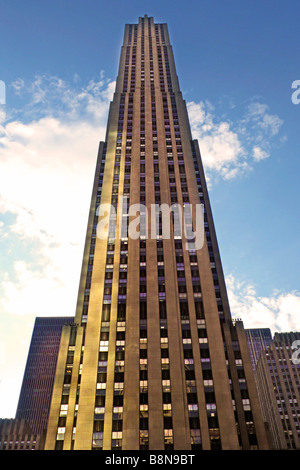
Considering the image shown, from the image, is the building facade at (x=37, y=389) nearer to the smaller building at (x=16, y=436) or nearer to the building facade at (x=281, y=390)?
the smaller building at (x=16, y=436)

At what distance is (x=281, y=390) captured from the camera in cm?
14325

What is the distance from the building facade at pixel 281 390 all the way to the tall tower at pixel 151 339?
89.2m

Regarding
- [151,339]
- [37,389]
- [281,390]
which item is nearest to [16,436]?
[37,389]

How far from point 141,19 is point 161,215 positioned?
389ft

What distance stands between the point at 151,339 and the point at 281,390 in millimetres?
109719

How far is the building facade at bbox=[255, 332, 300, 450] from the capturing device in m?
134

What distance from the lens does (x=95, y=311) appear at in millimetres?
67500

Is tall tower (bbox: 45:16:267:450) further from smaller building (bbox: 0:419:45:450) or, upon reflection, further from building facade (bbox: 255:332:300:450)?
smaller building (bbox: 0:419:45:450)

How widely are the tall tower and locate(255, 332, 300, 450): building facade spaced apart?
8922cm

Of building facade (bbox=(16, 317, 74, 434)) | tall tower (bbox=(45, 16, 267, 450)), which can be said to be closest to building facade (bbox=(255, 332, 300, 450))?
tall tower (bbox=(45, 16, 267, 450))
